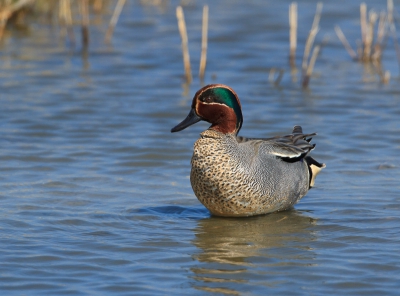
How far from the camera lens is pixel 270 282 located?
16.5ft

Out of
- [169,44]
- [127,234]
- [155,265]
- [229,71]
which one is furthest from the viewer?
[169,44]

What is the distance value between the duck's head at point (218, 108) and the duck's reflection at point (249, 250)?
756 millimetres

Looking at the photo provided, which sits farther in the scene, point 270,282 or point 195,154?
point 195,154

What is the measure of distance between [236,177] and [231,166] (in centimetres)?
9

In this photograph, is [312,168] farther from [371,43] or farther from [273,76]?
[371,43]

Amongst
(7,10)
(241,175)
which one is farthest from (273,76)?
(241,175)

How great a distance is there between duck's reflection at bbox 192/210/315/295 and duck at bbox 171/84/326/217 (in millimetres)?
123

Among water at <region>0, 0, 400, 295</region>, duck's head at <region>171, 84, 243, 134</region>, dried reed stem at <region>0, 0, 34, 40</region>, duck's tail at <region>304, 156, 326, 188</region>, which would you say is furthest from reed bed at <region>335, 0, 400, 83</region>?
duck's head at <region>171, 84, 243, 134</region>

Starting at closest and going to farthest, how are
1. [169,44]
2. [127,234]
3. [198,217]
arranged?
[127,234], [198,217], [169,44]

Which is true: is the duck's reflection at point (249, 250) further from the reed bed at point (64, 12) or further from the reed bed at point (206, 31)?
the reed bed at point (64, 12)

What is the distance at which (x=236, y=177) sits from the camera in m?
6.16

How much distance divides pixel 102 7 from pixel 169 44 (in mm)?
2586

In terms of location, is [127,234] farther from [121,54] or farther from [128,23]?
[128,23]

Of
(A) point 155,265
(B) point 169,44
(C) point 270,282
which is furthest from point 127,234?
(B) point 169,44
